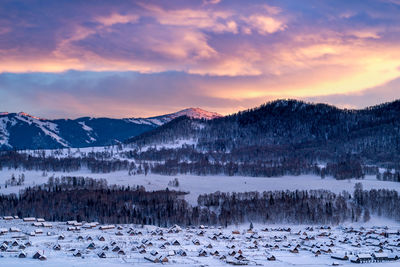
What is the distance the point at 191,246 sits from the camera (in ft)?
347

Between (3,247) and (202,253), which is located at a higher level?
(3,247)

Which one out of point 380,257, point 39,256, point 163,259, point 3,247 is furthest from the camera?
point 380,257

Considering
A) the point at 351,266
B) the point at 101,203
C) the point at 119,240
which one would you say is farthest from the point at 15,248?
the point at 101,203

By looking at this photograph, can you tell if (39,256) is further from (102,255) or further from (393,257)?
(393,257)

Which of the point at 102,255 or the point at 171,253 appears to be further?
the point at 171,253

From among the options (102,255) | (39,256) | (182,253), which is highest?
(39,256)

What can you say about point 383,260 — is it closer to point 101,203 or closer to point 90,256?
point 90,256

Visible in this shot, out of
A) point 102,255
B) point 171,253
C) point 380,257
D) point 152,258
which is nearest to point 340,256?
point 380,257

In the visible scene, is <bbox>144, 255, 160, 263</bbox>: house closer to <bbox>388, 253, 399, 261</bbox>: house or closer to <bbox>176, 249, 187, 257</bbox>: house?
<bbox>176, 249, 187, 257</bbox>: house

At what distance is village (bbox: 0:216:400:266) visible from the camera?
3548 inches

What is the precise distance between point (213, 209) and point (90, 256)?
326ft

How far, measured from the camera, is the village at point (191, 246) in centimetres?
9012

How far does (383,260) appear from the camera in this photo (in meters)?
97.5

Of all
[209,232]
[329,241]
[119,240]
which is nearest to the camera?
[119,240]
